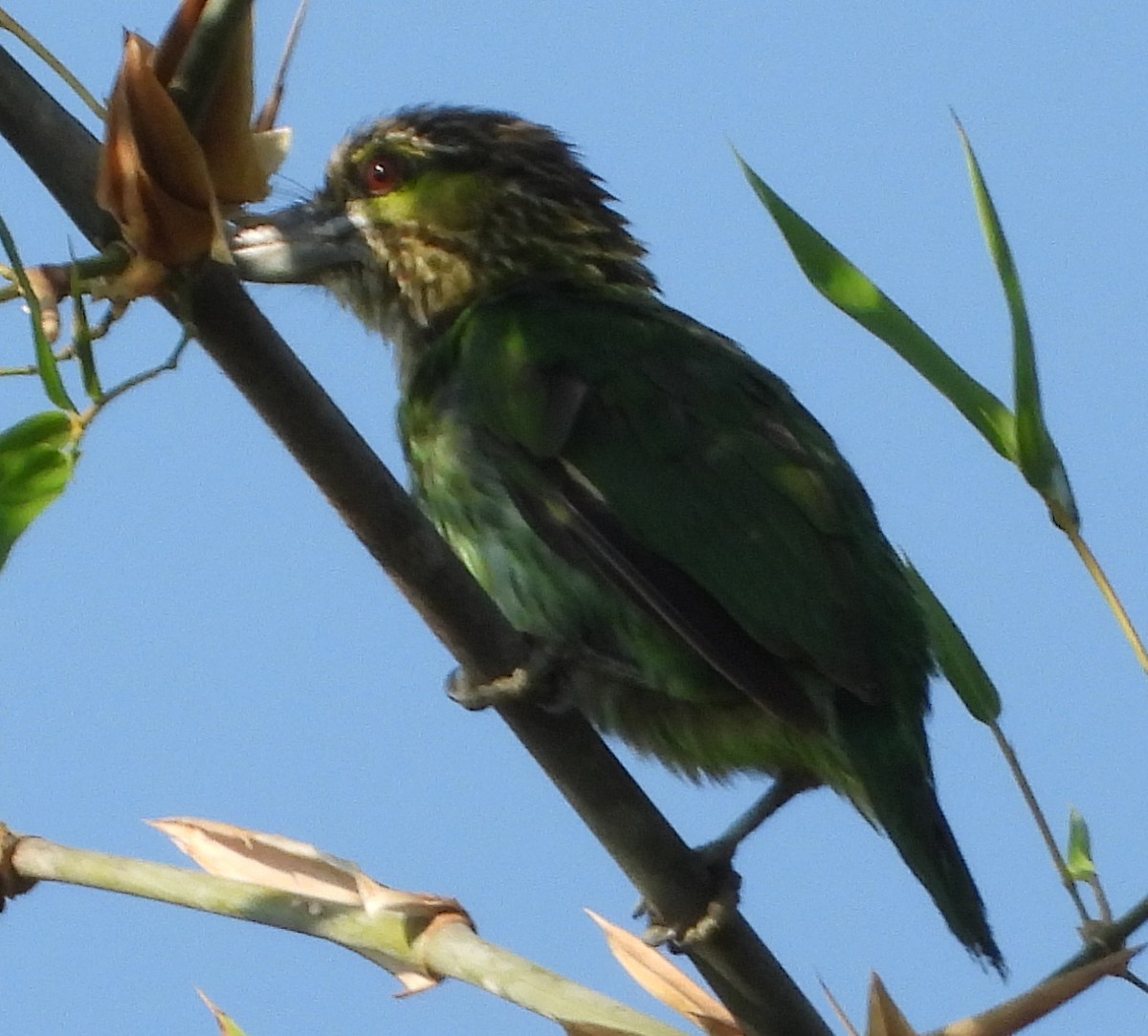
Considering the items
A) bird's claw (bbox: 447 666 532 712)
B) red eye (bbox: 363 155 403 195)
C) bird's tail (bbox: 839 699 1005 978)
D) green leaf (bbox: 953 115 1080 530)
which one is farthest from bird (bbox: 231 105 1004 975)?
green leaf (bbox: 953 115 1080 530)

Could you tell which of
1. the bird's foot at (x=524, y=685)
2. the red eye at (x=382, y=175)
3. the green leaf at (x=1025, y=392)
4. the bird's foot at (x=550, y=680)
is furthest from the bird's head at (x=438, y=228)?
the green leaf at (x=1025, y=392)

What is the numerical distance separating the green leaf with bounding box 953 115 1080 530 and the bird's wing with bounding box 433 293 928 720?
951mm

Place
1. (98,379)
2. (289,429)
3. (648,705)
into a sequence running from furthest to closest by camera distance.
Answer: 1. (648,705)
2. (289,429)
3. (98,379)

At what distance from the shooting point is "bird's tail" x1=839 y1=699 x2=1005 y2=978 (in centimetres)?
256

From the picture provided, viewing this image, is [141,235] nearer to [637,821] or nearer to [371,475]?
[371,475]

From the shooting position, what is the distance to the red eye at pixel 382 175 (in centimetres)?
395

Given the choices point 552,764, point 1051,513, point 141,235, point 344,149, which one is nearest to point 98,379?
point 141,235

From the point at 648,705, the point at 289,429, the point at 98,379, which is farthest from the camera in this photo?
the point at 648,705

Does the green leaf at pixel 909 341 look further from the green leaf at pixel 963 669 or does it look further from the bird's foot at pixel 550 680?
the bird's foot at pixel 550 680

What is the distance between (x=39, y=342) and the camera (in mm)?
1396

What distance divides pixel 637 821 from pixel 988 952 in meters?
0.76

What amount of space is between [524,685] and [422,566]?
9.9 inches

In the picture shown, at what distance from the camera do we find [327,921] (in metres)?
1.67

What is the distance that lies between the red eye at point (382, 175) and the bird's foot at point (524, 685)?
57.0 inches
